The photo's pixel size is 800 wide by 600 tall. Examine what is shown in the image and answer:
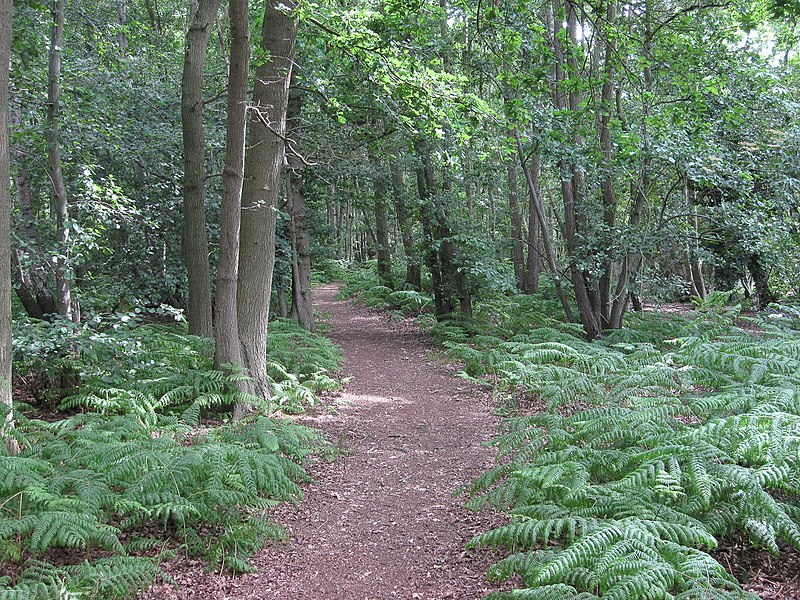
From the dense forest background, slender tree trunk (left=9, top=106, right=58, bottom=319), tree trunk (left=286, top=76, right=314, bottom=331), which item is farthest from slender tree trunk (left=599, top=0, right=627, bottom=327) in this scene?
slender tree trunk (left=9, top=106, right=58, bottom=319)

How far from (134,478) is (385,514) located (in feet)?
6.71

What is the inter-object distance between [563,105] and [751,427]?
9.97 meters

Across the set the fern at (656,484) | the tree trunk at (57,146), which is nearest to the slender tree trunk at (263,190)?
the tree trunk at (57,146)

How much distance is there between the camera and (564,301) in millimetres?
12766

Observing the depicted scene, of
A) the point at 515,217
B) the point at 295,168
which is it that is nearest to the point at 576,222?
the point at 515,217

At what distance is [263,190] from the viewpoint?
27.3ft

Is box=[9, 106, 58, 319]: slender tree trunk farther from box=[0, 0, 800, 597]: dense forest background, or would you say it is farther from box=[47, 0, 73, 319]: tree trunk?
box=[47, 0, 73, 319]: tree trunk

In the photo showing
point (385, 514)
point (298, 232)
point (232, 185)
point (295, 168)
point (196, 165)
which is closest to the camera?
point (385, 514)

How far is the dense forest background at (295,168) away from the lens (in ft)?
22.5

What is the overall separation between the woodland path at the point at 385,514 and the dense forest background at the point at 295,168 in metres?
0.47

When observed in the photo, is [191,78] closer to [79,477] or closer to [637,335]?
[79,477]

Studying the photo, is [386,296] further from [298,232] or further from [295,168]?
[295,168]

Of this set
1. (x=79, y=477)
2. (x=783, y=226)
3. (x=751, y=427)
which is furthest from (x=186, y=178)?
(x=783, y=226)

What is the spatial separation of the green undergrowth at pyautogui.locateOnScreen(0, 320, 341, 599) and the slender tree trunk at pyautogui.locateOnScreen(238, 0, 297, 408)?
3.21 ft
